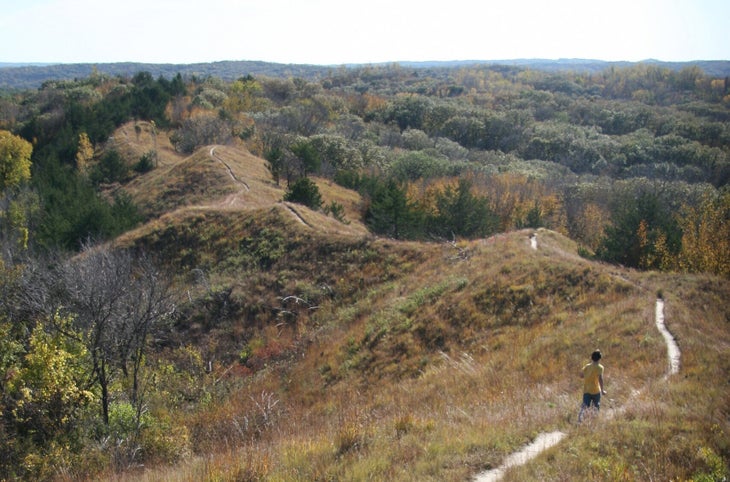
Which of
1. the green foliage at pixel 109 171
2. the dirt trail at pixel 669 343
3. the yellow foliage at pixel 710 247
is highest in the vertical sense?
the dirt trail at pixel 669 343

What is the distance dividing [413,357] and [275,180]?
37082mm

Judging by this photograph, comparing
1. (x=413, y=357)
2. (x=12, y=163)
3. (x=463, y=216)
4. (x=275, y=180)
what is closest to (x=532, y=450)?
(x=413, y=357)

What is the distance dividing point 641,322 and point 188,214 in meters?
26.9

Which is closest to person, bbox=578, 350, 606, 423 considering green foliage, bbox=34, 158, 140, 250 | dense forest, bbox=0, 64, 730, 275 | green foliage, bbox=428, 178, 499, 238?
dense forest, bbox=0, 64, 730, 275

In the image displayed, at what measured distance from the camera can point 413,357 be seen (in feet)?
50.2

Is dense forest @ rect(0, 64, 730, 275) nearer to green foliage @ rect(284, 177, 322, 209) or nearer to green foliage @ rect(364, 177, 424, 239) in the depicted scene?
green foliage @ rect(364, 177, 424, 239)

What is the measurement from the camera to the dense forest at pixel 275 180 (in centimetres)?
1160

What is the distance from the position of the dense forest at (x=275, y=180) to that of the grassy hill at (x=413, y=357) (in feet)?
4.07

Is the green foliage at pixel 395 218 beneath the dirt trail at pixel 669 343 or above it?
beneath

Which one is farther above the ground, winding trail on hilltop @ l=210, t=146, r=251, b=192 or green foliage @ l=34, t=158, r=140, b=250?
winding trail on hilltop @ l=210, t=146, r=251, b=192

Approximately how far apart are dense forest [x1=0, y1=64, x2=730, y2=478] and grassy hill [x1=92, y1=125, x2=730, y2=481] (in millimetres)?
1242

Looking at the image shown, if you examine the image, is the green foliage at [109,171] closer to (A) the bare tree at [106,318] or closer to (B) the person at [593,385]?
(A) the bare tree at [106,318]

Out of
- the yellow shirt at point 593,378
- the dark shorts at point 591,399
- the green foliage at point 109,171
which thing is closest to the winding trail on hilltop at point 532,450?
the dark shorts at point 591,399

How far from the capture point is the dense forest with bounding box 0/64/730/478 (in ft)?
38.1
